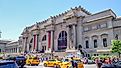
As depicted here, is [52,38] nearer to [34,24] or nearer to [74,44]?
[74,44]

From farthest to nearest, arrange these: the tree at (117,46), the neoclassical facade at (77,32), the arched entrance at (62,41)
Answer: the arched entrance at (62,41) < the neoclassical facade at (77,32) < the tree at (117,46)

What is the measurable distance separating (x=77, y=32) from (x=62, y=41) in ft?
22.7

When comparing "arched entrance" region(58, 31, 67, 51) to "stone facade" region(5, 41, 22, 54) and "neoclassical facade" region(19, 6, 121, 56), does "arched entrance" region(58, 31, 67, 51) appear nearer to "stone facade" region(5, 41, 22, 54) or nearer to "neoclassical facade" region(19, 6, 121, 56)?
"neoclassical facade" region(19, 6, 121, 56)

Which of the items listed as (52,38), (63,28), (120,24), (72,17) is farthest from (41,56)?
(120,24)

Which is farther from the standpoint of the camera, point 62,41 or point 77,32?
point 62,41

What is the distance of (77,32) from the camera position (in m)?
49.2

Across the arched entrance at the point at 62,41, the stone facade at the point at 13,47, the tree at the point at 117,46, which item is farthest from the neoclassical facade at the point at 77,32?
the stone facade at the point at 13,47

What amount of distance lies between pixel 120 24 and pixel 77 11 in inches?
583

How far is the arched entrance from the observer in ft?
175

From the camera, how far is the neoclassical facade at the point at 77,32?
41.7 meters

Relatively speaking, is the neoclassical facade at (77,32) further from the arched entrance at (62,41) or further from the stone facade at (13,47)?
the stone facade at (13,47)

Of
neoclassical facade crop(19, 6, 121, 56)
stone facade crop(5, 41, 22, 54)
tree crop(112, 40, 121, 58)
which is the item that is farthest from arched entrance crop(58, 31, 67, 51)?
stone facade crop(5, 41, 22, 54)

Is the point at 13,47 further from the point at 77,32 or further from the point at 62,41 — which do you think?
the point at 77,32

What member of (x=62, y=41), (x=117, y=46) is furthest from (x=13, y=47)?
(x=117, y=46)
